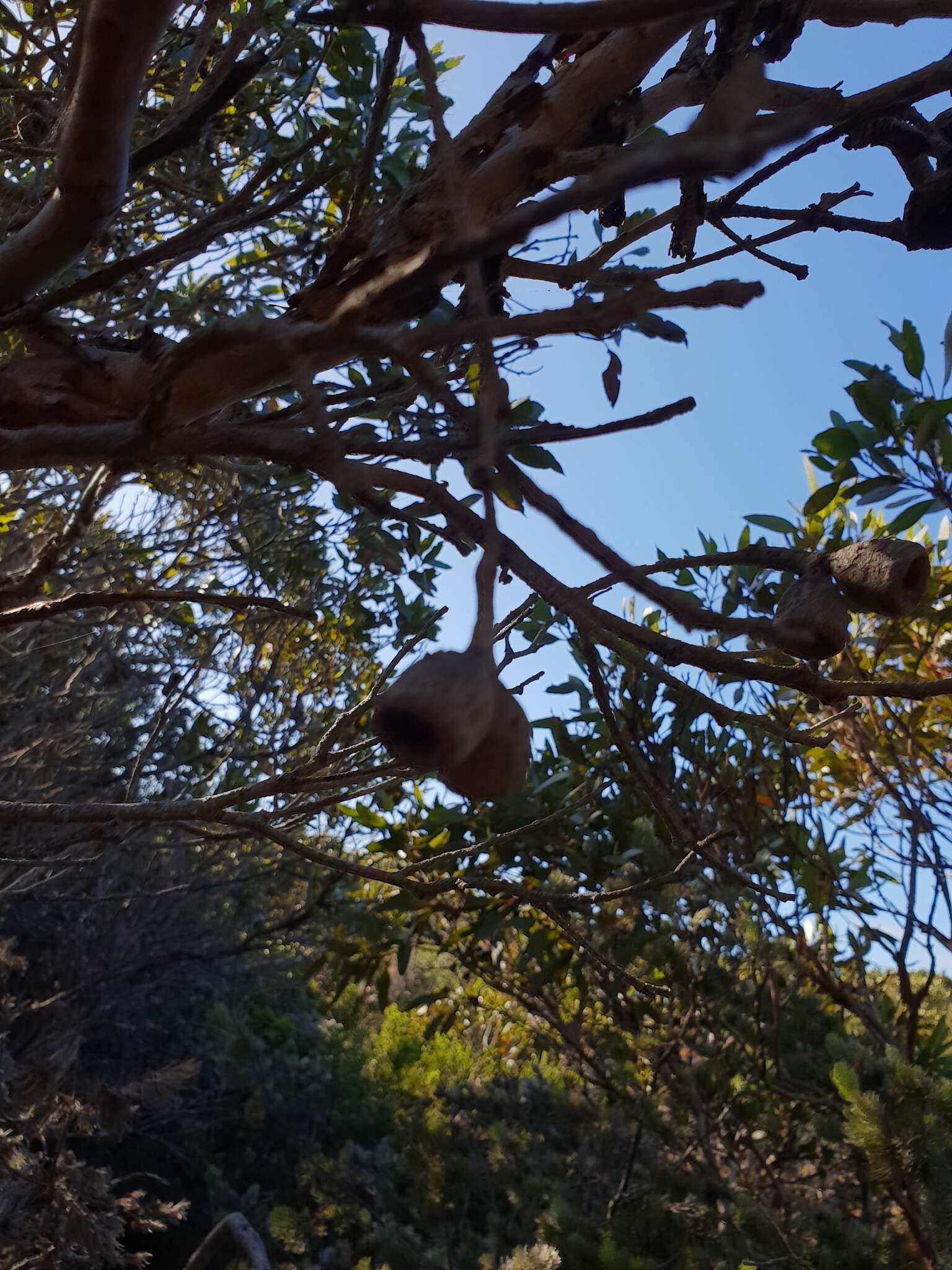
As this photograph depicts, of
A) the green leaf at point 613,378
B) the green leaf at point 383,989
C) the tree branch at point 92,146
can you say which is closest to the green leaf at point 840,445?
the green leaf at point 613,378

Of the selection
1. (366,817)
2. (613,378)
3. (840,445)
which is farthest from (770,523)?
(366,817)

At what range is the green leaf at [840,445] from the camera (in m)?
2.21

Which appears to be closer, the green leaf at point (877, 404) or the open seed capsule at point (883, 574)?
the open seed capsule at point (883, 574)

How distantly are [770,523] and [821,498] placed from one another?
30 centimetres

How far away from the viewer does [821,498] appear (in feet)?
7.11

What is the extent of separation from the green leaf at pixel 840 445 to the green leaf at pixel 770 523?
0.24 metres

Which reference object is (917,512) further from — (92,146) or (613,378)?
(92,146)

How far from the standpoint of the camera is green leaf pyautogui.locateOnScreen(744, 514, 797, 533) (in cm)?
244

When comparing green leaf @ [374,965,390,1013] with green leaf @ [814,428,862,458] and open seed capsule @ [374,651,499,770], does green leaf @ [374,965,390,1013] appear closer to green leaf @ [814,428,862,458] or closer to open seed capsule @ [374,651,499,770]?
green leaf @ [814,428,862,458]

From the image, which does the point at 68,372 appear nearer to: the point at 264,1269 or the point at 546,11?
the point at 546,11

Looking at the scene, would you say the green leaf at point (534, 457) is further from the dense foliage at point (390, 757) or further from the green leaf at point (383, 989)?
the green leaf at point (383, 989)

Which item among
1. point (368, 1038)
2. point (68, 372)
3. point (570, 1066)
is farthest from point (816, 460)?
point (368, 1038)

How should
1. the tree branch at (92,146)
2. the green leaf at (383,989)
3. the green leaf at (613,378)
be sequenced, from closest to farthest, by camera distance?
1. the tree branch at (92,146)
2. the green leaf at (613,378)
3. the green leaf at (383,989)

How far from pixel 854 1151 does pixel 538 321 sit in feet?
9.63
